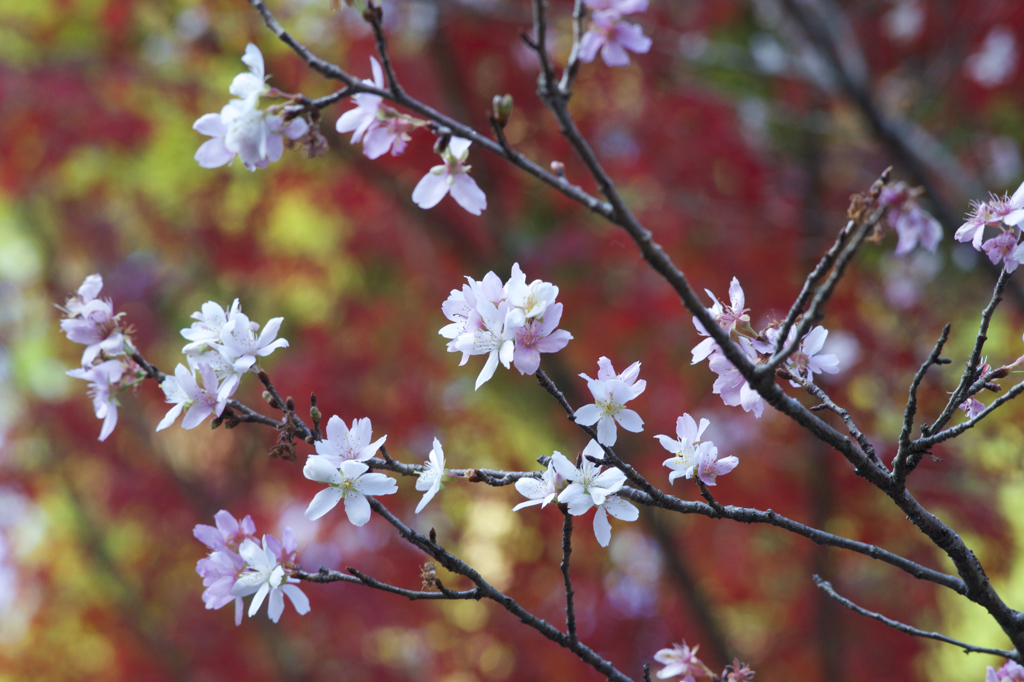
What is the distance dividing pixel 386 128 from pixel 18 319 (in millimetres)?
7937

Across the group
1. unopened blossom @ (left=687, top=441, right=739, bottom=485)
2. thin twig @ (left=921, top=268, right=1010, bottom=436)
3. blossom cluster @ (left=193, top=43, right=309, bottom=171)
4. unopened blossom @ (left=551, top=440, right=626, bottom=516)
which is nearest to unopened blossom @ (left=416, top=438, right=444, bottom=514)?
unopened blossom @ (left=551, top=440, right=626, bottom=516)

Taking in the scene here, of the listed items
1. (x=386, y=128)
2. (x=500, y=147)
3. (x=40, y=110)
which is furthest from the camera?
(x=40, y=110)

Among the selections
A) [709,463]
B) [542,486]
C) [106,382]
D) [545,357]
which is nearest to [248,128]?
[106,382]

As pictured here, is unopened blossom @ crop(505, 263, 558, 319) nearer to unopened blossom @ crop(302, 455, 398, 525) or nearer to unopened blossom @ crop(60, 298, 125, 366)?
unopened blossom @ crop(302, 455, 398, 525)

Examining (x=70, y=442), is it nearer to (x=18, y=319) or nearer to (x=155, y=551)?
(x=155, y=551)

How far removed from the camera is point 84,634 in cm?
618

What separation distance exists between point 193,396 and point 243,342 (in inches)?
4.8

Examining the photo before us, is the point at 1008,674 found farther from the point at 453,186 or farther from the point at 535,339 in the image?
the point at 453,186

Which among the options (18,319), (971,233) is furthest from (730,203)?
(18,319)

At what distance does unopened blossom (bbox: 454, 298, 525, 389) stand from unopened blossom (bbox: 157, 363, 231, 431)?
42 cm

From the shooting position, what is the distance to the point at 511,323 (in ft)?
3.58

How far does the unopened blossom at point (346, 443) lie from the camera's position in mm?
1190

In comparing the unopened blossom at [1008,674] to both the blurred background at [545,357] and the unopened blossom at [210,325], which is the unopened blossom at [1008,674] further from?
the blurred background at [545,357]

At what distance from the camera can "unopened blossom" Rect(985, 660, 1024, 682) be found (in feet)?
4.15
